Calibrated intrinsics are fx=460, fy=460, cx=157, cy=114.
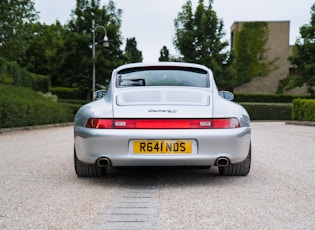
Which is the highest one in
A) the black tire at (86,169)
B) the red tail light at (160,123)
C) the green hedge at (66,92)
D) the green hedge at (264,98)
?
the red tail light at (160,123)

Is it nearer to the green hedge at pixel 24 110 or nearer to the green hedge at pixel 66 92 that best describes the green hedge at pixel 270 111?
the green hedge at pixel 24 110

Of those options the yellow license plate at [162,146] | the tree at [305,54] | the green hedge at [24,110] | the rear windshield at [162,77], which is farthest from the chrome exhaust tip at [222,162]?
the tree at [305,54]

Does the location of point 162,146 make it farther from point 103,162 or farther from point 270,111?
point 270,111

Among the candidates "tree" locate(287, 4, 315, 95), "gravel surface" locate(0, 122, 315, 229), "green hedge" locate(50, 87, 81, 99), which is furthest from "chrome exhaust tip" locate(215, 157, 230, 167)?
"green hedge" locate(50, 87, 81, 99)

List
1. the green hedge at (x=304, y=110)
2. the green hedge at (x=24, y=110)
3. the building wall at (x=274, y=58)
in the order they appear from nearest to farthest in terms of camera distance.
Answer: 1. the green hedge at (x=24, y=110)
2. the green hedge at (x=304, y=110)
3. the building wall at (x=274, y=58)

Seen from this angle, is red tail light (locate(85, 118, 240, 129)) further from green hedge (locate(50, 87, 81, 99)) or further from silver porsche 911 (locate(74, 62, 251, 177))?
green hedge (locate(50, 87, 81, 99))

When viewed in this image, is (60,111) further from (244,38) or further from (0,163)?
(244,38)

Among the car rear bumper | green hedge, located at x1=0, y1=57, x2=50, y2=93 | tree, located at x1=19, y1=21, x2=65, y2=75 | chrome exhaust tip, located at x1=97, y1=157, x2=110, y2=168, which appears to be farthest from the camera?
tree, located at x1=19, y1=21, x2=65, y2=75

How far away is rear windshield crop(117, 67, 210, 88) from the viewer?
17.9ft

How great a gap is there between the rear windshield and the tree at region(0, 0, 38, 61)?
62.3 feet

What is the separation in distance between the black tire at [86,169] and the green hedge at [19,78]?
693 inches

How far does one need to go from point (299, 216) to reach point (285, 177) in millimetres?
1904

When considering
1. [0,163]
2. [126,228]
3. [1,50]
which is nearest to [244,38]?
[1,50]

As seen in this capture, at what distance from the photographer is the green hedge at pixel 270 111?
31711 mm
